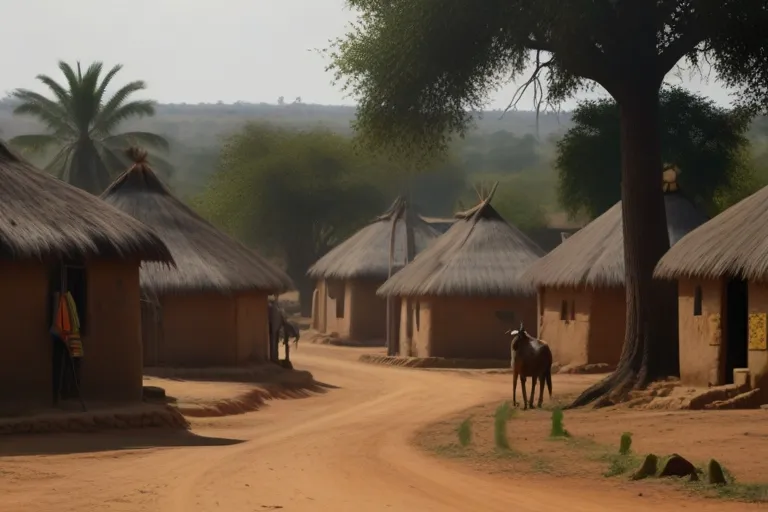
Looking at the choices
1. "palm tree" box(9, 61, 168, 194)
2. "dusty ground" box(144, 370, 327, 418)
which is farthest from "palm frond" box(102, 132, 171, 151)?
"dusty ground" box(144, 370, 327, 418)

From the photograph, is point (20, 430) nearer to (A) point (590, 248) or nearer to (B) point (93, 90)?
(A) point (590, 248)

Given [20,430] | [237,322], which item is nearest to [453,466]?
[20,430]

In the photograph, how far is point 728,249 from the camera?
19.1 meters

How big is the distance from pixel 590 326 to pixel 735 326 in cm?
737

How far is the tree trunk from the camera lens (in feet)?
68.4

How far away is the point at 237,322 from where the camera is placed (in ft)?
85.8

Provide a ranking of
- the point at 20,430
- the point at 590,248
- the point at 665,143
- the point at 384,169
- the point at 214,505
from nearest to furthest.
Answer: the point at 214,505
the point at 20,430
the point at 590,248
the point at 665,143
the point at 384,169

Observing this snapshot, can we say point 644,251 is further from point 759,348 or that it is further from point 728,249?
point 759,348

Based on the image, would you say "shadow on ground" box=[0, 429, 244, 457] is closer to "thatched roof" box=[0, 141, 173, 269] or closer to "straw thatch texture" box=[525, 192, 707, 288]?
"thatched roof" box=[0, 141, 173, 269]

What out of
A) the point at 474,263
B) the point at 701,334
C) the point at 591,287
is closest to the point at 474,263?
the point at 474,263

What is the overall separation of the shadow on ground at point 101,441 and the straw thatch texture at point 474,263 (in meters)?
15.3

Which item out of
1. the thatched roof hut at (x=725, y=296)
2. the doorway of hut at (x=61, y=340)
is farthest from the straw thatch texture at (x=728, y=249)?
the doorway of hut at (x=61, y=340)

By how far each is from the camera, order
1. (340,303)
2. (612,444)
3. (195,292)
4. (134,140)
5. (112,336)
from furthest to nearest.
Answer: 1. (134,140)
2. (340,303)
3. (195,292)
4. (112,336)
5. (612,444)

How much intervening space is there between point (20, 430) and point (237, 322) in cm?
1104
